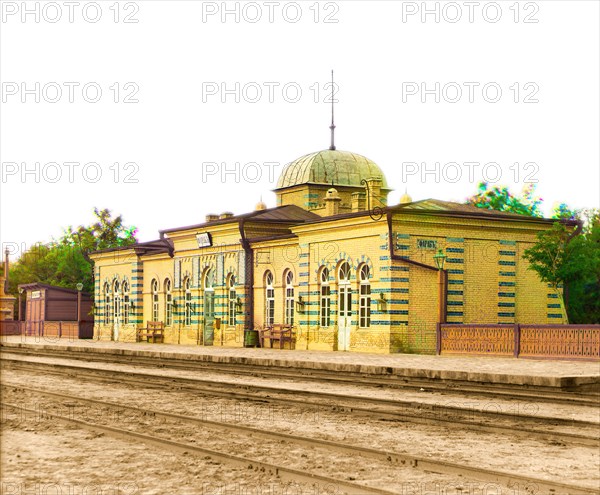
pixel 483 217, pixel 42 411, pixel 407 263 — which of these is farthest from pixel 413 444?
pixel 483 217

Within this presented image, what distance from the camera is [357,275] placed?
30016 mm

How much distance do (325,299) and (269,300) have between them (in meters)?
3.93

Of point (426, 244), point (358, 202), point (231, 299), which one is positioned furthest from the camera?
point (358, 202)

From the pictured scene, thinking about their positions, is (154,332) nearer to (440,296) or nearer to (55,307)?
(55,307)

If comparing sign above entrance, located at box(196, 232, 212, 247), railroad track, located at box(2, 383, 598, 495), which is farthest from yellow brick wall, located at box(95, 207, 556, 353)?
railroad track, located at box(2, 383, 598, 495)

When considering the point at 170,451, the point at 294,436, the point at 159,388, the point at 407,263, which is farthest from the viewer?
the point at 407,263

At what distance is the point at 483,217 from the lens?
98.7 ft

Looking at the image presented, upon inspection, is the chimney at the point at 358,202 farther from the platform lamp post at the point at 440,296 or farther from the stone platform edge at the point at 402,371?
the stone platform edge at the point at 402,371

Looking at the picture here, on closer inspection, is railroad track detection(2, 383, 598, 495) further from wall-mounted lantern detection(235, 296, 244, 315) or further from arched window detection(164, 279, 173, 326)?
arched window detection(164, 279, 173, 326)

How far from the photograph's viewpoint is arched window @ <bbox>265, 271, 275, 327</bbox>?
114 ft

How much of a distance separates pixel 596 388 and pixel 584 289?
2417 cm

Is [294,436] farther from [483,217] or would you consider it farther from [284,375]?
[483,217]

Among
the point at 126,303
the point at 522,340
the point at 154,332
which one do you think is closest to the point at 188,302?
the point at 154,332

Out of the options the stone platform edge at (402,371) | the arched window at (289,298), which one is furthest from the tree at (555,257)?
the stone platform edge at (402,371)
